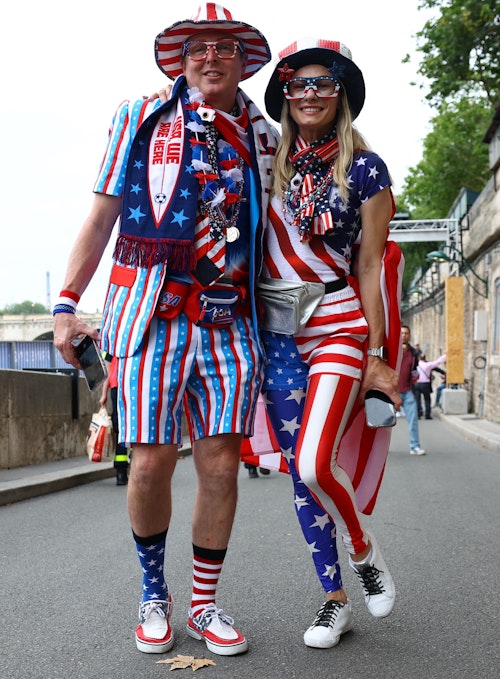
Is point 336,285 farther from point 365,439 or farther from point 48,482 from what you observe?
point 48,482

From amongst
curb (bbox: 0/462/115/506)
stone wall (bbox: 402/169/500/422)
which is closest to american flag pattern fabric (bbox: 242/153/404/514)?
curb (bbox: 0/462/115/506)

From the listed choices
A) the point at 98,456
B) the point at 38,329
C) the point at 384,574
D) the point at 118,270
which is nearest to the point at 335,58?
the point at 118,270

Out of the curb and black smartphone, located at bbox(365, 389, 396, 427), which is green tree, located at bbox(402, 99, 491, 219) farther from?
black smartphone, located at bbox(365, 389, 396, 427)

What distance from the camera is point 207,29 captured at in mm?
3262

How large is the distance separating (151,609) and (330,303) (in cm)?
130

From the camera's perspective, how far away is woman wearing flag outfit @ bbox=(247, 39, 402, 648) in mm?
3182

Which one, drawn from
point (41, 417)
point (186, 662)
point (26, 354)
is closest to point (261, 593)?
point (186, 662)

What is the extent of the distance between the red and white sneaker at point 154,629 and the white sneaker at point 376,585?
2.38 ft

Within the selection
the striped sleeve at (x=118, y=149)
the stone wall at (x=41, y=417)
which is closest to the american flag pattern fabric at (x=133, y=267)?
the striped sleeve at (x=118, y=149)

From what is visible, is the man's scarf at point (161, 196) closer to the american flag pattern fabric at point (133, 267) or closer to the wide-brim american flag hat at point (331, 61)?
the american flag pattern fabric at point (133, 267)

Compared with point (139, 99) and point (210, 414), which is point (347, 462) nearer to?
point (210, 414)

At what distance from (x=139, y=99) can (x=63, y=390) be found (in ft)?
→ 26.5

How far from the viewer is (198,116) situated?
322 centimetres

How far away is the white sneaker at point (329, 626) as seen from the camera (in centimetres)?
315
